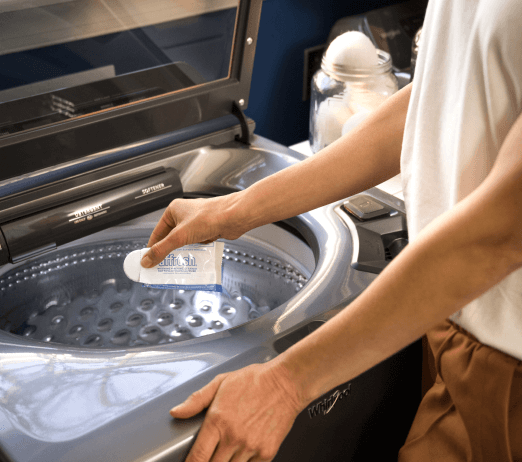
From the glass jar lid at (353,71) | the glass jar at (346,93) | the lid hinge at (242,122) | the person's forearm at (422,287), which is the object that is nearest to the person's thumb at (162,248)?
the person's forearm at (422,287)

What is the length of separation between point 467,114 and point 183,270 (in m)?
0.56

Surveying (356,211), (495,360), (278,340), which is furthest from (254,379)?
(356,211)

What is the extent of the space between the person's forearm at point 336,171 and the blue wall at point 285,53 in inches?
42.0

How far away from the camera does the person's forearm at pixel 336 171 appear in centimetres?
103

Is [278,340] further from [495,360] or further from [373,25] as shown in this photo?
[373,25]

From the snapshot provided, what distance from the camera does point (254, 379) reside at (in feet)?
2.42

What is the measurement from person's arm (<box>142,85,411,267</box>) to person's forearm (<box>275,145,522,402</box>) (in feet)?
1.20

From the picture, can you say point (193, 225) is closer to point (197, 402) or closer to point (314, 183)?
point (314, 183)

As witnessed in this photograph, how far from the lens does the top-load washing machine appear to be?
0.76 metres

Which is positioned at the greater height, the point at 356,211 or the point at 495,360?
the point at 356,211

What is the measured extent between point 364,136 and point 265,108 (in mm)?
1152

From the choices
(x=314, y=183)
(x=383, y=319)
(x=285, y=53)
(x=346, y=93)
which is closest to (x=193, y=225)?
(x=314, y=183)

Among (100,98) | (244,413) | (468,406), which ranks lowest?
(468,406)

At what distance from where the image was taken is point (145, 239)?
4.18 ft
